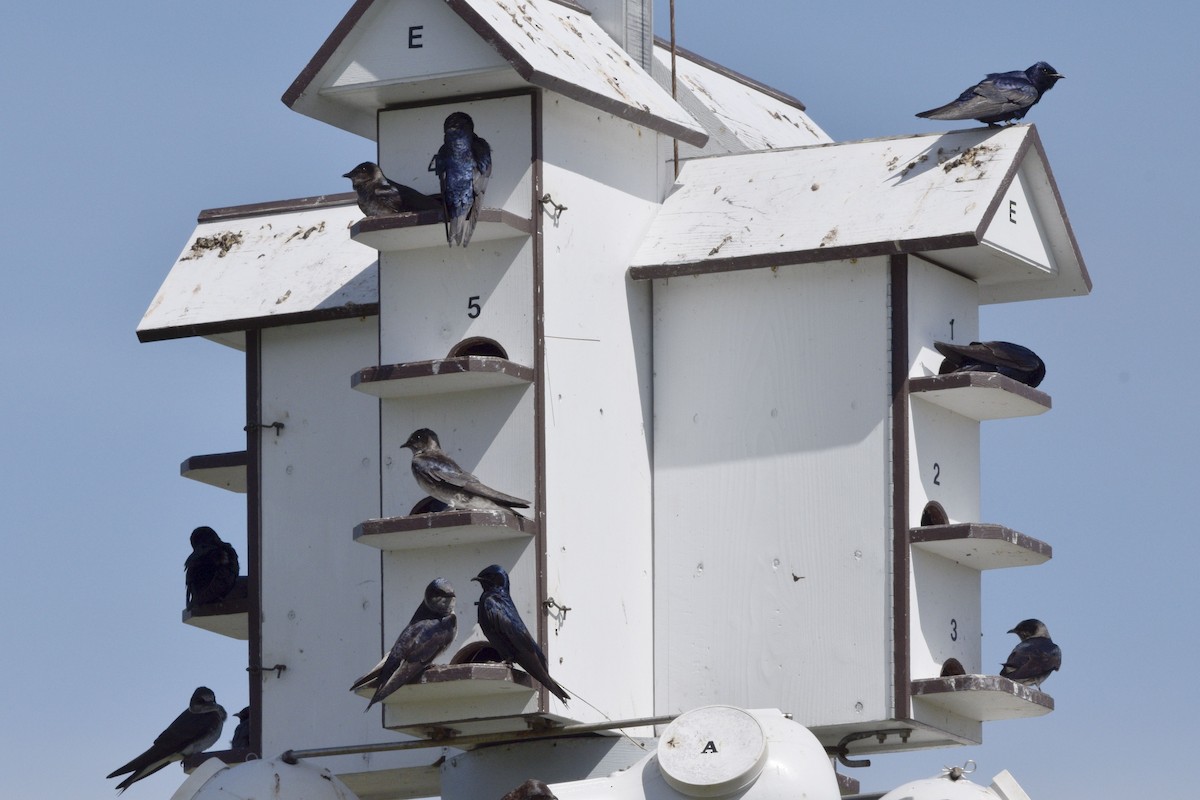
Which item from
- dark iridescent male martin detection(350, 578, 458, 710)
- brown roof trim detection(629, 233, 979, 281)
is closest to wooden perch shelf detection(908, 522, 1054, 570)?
brown roof trim detection(629, 233, 979, 281)

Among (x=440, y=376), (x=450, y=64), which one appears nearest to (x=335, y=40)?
(x=450, y=64)

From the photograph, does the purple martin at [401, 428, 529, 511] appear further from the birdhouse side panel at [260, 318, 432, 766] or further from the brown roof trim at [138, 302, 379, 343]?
the brown roof trim at [138, 302, 379, 343]

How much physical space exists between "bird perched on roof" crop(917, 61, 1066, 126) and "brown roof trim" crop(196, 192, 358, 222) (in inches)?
171

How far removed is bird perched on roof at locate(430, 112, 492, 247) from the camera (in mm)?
17984

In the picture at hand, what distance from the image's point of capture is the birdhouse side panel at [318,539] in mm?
19781

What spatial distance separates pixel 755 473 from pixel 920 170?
2.12 metres

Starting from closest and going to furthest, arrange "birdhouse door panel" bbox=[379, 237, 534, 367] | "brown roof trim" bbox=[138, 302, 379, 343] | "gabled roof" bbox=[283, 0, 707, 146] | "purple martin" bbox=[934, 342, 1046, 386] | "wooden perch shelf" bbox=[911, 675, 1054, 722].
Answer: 1. "wooden perch shelf" bbox=[911, 675, 1054, 722]
2. "birdhouse door panel" bbox=[379, 237, 534, 367]
3. "gabled roof" bbox=[283, 0, 707, 146]
4. "purple martin" bbox=[934, 342, 1046, 386]
5. "brown roof trim" bbox=[138, 302, 379, 343]

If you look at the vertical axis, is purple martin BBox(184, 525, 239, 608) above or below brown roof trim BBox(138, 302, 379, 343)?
below

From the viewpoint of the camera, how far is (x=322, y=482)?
792 inches

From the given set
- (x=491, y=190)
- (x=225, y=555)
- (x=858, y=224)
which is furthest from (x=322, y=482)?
(x=858, y=224)

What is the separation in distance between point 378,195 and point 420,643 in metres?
2.74

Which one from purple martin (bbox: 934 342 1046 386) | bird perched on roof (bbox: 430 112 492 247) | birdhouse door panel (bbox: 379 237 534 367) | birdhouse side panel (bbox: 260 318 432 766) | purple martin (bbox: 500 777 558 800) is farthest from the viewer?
birdhouse side panel (bbox: 260 318 432 766)

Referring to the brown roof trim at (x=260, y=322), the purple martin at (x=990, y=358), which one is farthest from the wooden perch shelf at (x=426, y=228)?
the purple martin at (x=990, y=358)

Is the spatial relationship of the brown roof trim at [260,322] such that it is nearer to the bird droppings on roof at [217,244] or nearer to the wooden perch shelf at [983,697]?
the bird droppings on roof at [217,244]
